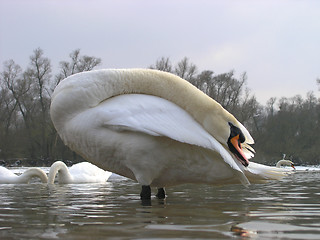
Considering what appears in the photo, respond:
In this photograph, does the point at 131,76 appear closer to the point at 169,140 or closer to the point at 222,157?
the point at 169,140

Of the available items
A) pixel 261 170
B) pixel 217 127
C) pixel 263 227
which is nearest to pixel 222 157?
pixel 217 127

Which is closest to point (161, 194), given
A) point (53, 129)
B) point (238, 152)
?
point (238, 152)

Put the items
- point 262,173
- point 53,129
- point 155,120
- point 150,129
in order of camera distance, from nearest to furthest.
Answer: point 150,129
point 155,120
point 262,173
point 53,129

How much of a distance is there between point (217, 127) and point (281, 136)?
44.6 metres

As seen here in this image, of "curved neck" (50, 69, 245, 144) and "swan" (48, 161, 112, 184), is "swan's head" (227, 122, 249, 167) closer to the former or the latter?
"curved neck" (50, 69, 245, 144)

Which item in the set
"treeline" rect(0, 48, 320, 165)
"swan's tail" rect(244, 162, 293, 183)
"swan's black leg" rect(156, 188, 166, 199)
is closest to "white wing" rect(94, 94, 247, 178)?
"swan's tail" rect(244, 162, 293, 183)

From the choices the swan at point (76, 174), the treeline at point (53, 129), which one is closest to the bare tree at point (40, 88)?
the treeline at point (53, 129)

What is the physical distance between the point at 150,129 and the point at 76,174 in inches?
300

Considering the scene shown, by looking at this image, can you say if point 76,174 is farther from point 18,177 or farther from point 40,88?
point 40,88

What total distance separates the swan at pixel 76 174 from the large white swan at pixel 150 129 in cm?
588

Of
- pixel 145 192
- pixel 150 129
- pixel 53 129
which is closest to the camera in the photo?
pixel 150 129

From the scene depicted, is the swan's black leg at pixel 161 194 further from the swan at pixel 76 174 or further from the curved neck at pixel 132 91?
the swan at pixel 76 174

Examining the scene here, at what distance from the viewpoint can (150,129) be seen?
162 inches

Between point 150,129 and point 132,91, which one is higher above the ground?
point 132,91
